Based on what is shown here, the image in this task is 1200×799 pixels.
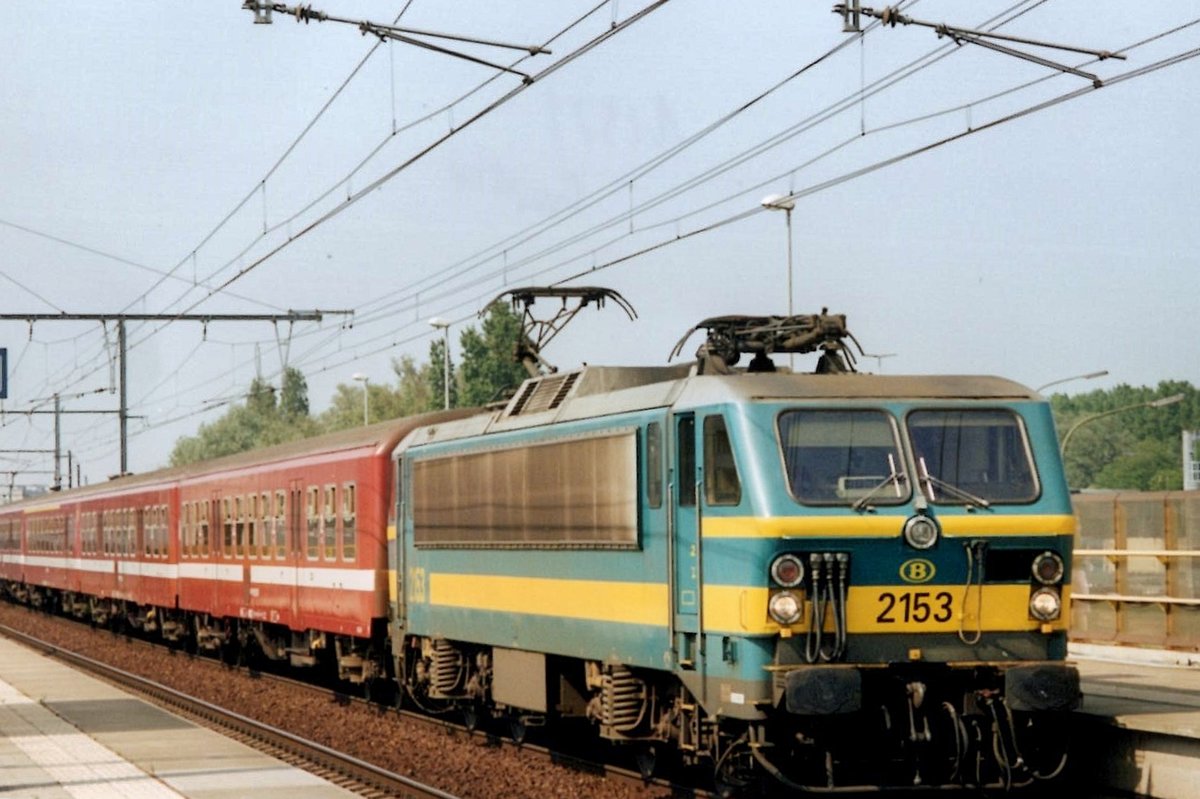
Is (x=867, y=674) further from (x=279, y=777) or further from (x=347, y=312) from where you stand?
(x=347, y=312)

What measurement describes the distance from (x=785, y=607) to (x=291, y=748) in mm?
8992

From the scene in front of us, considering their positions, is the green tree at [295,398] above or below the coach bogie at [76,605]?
above

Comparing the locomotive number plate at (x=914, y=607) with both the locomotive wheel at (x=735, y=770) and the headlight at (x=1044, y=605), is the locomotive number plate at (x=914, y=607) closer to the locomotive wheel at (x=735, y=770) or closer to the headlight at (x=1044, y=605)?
the headlight at (x=1044, y=605)

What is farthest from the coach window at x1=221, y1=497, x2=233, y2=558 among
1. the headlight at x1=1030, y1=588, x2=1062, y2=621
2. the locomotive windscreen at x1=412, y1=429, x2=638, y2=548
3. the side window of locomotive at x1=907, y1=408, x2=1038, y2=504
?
the headlight at x1=1030, y1=588, x2=1062, y2=621

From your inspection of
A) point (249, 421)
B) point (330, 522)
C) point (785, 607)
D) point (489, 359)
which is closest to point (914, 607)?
point (785, 607)

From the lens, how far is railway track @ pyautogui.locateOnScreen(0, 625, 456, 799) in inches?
666

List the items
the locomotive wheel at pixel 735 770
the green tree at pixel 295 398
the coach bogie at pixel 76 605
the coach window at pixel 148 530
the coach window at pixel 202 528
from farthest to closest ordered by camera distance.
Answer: the green tree at pixel 295 398 → the coach bogie at pixel 76 605 → the coach window at pixel 148 530 → the coach window at pixel 202 528 → the locomotive wheel at pixel 735 770

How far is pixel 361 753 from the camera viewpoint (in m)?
19.9

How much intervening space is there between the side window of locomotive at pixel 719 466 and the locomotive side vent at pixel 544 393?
130 inches

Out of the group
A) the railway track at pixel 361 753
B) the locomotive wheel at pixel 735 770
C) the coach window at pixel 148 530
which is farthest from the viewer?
the coach window at pixel 148 530

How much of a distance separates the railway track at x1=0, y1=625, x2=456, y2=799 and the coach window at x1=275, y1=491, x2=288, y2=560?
7.90 ft

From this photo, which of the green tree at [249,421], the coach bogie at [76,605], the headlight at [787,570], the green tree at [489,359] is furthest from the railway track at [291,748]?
the green tree at [249,421]

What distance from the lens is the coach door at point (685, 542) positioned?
1380 centimetres

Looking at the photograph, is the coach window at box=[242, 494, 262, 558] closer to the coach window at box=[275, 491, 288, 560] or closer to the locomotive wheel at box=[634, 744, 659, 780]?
the coach window at box=[275, 491, 288, 560]
